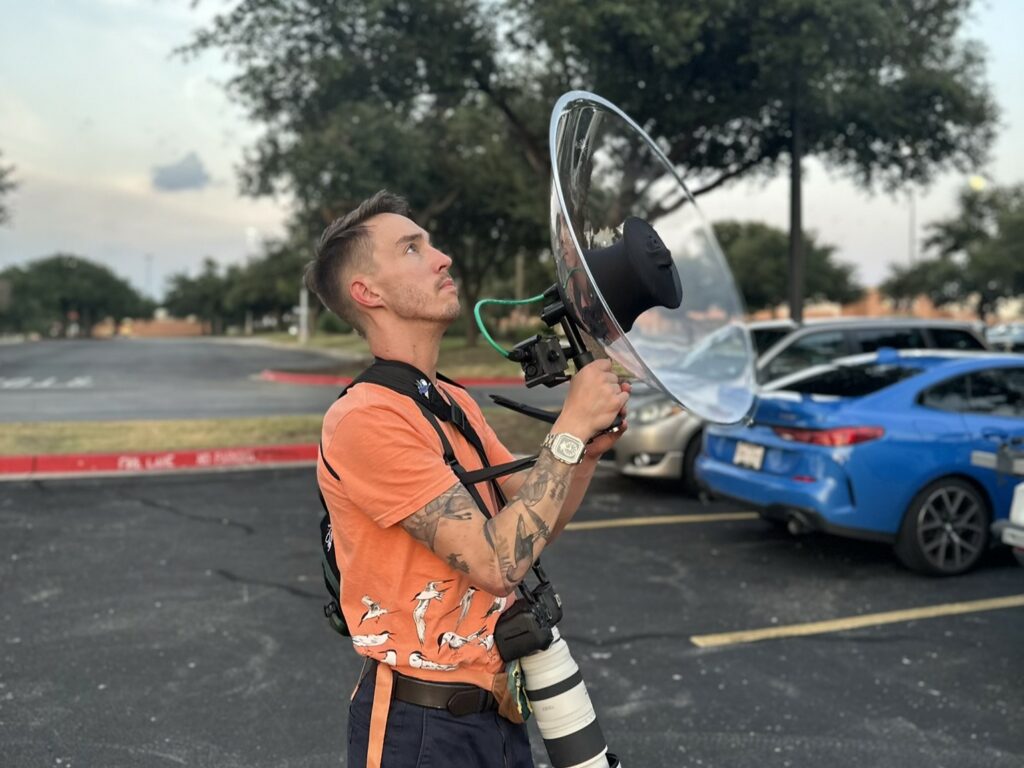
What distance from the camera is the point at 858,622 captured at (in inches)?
196

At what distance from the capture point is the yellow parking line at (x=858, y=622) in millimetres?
4711

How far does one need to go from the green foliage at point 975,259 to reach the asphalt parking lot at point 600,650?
4213 centimetres

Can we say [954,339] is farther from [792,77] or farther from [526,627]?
[526,627]

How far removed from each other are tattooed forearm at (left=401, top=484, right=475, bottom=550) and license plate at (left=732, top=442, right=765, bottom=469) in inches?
191

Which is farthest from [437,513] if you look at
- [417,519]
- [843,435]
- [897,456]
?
[897,456]

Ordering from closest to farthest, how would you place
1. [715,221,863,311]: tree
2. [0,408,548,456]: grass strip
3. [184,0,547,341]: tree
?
[0,408,548,456]: grass strip, [184,0,547,341]: tree, [715,221,863,311]: tree

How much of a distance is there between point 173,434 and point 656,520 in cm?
662

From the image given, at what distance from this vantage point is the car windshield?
6.07 metres

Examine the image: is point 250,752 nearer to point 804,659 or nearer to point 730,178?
point 804,659

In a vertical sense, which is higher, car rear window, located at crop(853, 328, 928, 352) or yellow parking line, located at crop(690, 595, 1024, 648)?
car rear window, located at crop(853, 328, 928, 352)

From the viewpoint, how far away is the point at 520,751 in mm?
1854

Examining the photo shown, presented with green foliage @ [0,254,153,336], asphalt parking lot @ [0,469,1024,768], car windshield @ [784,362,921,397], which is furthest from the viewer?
green foliage @ [0,254,153,336]

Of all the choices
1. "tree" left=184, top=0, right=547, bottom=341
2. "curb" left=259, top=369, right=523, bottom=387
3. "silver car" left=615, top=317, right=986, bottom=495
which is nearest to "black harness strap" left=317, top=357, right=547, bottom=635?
"silver car" left=615, top=317, right=986, bottom=495

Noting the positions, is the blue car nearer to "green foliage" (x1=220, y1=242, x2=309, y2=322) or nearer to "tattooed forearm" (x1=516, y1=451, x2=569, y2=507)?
"tattooed forearm" (x1=516, y1=451, x2=569, y2=507)
